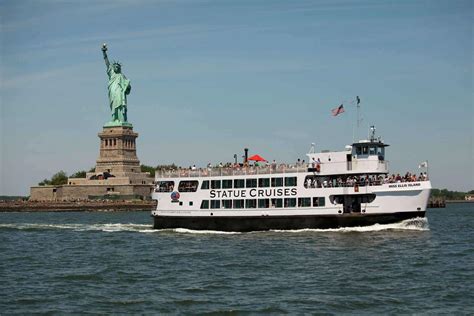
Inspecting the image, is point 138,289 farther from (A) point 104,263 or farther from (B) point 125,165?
(B) point 125,165

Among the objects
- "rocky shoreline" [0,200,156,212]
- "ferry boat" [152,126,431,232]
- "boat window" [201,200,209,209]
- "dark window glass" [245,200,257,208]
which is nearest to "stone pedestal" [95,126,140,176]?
"rocky shoreline" [0,200,156,212]

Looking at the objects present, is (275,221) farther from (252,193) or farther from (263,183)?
(263,183)

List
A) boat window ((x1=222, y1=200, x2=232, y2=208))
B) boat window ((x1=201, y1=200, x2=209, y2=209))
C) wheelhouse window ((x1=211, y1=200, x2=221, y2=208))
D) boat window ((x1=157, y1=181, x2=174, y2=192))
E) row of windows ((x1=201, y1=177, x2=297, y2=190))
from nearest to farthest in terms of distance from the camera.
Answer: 1. row of windows ((x1=201, y1=177, x2=297, y2=190))
2. boat window ((x1=222, y1=200, x2=232, y2=208))
3. wheelhouse window ((x1=211, y1=200, x2=221, y2=208))
4. boat window ((x1=201, y1=200, x2=209, y2=209))
5. boat window ((x1=157, y1=181, x2=174, y2=192))

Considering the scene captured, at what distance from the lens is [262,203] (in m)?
59.6

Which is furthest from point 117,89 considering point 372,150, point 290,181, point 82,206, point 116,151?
point 372,150

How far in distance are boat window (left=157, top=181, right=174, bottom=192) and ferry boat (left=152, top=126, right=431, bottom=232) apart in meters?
0.70

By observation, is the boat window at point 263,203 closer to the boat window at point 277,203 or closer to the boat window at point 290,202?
the boat window at point 277,203

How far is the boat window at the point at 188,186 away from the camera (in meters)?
63.1

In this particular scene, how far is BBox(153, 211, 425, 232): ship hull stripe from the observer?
2189 inches

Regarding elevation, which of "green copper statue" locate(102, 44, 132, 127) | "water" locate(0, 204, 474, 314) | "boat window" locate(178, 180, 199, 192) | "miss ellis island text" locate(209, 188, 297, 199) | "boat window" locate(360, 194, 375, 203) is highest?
"green copper statue" locate(102, 44, 132, 127)

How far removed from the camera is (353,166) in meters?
57.3

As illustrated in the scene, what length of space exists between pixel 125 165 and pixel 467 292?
128800mm

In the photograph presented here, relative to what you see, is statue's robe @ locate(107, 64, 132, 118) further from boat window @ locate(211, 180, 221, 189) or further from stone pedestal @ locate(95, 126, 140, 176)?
boat window @ locate(211, 180, 221, 189)

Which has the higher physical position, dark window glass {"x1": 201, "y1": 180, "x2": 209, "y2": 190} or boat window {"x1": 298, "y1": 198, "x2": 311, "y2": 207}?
dark window glass {"x1": 201, "y1": 180, "x2": 209, "y2": 190}
